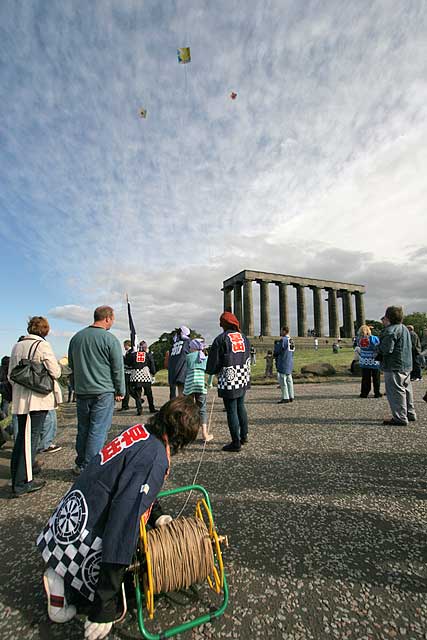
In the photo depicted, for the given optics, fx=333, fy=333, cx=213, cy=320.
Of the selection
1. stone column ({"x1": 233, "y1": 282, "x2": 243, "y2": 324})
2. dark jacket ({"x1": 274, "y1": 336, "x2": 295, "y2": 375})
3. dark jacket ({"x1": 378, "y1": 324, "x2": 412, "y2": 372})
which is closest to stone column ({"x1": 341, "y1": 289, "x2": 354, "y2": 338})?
stone column ({"x1": 233, "y1": 282, "x2": 243, "y2": 324})

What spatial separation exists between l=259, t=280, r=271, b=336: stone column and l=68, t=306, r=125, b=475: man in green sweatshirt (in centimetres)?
4638

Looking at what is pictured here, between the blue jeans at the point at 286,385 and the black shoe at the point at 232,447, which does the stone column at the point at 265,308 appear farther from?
the black shoe at the point at 232,447

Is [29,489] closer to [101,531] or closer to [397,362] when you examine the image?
[101,531]

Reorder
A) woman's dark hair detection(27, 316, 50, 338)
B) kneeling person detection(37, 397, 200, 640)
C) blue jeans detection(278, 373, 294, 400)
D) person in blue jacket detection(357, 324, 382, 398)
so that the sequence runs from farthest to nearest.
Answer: blue jeans detection(278, 373, 294, 400), person in blue jacket detection(357, 324, 382, 398), woman's dark hair detection(27, 316, 50, 338), kneeling person detection(37, 397, 200, 640)

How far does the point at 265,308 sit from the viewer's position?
53125 mm

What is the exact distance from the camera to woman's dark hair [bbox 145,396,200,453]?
2221mm

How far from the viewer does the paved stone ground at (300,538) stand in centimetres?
199

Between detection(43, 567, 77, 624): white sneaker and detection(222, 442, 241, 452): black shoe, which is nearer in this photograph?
detection(43, 567, 77, 624): white sneaker

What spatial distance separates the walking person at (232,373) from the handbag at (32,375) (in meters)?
2.38

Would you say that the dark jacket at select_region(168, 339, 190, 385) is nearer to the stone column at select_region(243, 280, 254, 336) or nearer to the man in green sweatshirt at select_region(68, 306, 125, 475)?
the man in green sweatshirt at select_region(68, 306, 125, 475)

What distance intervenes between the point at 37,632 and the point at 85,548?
62 cm

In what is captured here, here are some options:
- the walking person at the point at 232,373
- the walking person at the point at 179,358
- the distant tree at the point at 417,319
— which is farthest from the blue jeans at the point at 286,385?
the distant tree at the point at 417,319

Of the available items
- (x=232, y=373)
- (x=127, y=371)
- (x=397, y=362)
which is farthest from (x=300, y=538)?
(x=127, y=371)

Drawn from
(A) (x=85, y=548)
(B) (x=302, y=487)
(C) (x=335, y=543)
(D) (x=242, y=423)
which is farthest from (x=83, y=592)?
(D) (x=242, y=423)
